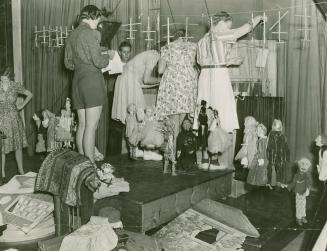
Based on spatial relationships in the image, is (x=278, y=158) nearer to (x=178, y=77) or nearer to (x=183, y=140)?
(x=183, y=140)

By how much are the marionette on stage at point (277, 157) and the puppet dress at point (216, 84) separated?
619 mm

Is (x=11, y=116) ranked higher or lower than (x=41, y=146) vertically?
higher

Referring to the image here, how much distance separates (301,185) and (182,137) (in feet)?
4.93

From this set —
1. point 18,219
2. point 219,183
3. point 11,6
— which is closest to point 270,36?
point 219,183

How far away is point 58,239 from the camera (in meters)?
3.65

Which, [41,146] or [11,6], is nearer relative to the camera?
[41,146]

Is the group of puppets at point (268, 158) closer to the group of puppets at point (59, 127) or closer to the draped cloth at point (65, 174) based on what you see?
the draped cloth at point (65, 174)

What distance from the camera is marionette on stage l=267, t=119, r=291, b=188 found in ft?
14.6

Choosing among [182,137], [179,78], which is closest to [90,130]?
[182,137]

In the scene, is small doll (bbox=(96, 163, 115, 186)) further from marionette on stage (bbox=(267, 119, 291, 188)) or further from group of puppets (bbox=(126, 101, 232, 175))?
marionette on stage (bbox=(267, 119, 291, 188))

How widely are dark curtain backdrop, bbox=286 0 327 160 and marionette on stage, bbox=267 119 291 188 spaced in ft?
0.76

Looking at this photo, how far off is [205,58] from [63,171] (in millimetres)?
2129

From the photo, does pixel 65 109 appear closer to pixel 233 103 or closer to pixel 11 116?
pixel 11 116

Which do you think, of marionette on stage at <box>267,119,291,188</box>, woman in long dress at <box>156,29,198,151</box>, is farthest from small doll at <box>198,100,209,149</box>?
→ marionette on stage at <box>267,119,291,188</box>
